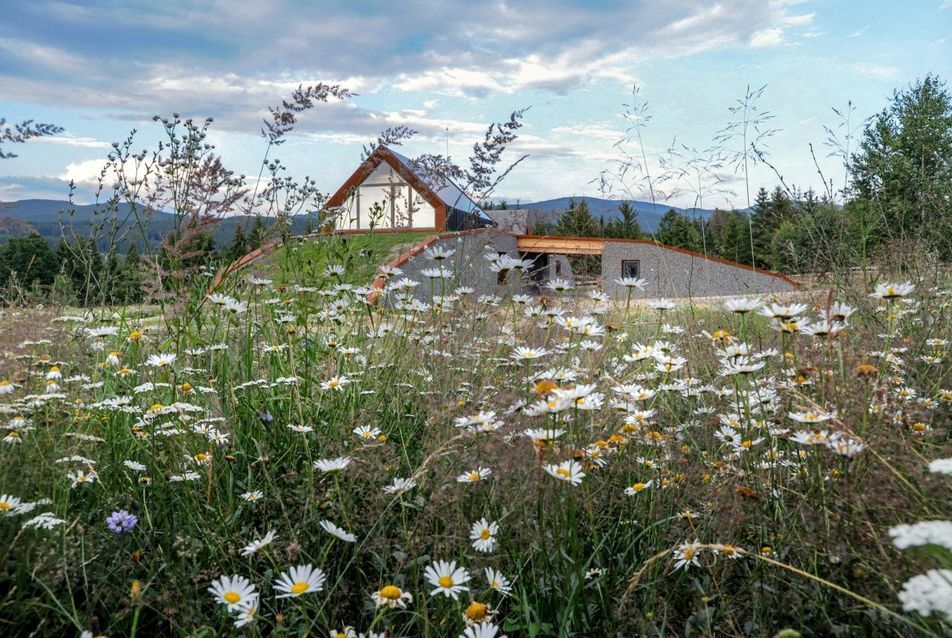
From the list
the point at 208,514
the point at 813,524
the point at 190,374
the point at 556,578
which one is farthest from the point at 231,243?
the point at 813,524

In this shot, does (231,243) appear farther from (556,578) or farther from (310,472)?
(556,578)

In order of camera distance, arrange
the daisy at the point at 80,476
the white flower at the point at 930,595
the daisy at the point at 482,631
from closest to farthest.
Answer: the white flower at the point at 930,595 < the daisy at the point at 482,631 < the daisy at the point at 80,476

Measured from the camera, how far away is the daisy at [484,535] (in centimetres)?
154

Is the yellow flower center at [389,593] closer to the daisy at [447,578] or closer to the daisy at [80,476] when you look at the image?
the daisy at [447,578]

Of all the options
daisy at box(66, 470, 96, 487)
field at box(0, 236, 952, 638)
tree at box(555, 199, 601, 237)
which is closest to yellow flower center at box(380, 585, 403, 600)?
field at box(0, 236, 952, 638)

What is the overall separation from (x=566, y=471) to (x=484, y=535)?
27cm

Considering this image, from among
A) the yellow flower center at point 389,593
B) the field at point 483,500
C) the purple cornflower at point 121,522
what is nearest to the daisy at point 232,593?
the field at point 483,500

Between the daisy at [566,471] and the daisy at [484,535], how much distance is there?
0.75ft

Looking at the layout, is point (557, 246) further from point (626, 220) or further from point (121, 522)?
point (121, 522)

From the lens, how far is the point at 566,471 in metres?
1.45

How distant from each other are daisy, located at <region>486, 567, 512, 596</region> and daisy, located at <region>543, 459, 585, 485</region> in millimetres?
244

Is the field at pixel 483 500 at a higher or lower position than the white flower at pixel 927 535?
lower

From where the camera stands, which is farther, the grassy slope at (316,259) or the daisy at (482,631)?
the grassy slope at (316,259)

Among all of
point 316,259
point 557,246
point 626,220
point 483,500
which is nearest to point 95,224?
point 316,259
